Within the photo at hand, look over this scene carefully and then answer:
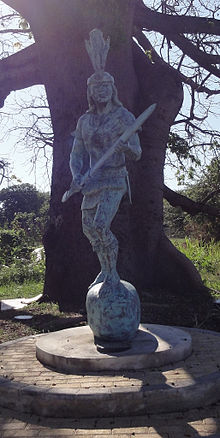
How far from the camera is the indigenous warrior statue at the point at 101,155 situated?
4723mm

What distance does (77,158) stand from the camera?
501 cm

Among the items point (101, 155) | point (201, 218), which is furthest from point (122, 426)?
point (201, 218)

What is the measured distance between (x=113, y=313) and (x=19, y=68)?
22.9 ft

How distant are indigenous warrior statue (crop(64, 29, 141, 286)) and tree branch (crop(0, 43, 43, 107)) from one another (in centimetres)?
525

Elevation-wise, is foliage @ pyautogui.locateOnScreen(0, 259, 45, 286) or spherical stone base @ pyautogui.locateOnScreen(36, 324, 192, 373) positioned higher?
foliage @ pyautogui.locateOnScreen(0, 259, 45, 286)

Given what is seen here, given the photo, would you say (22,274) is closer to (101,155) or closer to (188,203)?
(188,203)

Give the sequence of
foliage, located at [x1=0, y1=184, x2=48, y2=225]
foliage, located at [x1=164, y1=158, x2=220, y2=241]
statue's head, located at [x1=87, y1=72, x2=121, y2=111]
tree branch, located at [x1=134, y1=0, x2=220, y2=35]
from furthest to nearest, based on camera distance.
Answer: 1. foliage, located at [x1=0, y1=184, x2=48, y2=225]
2. foliage, located at [x1=164, y1=158, x2=220, y2=241]
3. tree branch, located at [x1=134, y1=0, x2=220, y2=35]
4. statue's head, located at [x1=87, y1=72, x2=121, y2=111]

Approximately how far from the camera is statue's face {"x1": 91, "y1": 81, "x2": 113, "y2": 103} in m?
4.74

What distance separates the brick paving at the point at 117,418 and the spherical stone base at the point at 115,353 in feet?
0.26

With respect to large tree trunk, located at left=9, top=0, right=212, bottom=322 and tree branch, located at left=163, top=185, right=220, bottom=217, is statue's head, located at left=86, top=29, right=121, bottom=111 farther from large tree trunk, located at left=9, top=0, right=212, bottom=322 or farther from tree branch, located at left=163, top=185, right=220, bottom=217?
tree branch, located at left=163, top=185, right=220, bottom=217

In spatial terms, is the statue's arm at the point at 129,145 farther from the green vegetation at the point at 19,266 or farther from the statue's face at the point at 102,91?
the green vegetation at the point at 19,266

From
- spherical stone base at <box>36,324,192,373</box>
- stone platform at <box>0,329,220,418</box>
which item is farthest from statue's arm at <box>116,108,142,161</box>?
stone platform at <box>0,329,220,418</box>

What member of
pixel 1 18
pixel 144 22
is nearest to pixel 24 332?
pixel 144 22

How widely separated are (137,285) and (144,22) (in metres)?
5.34
